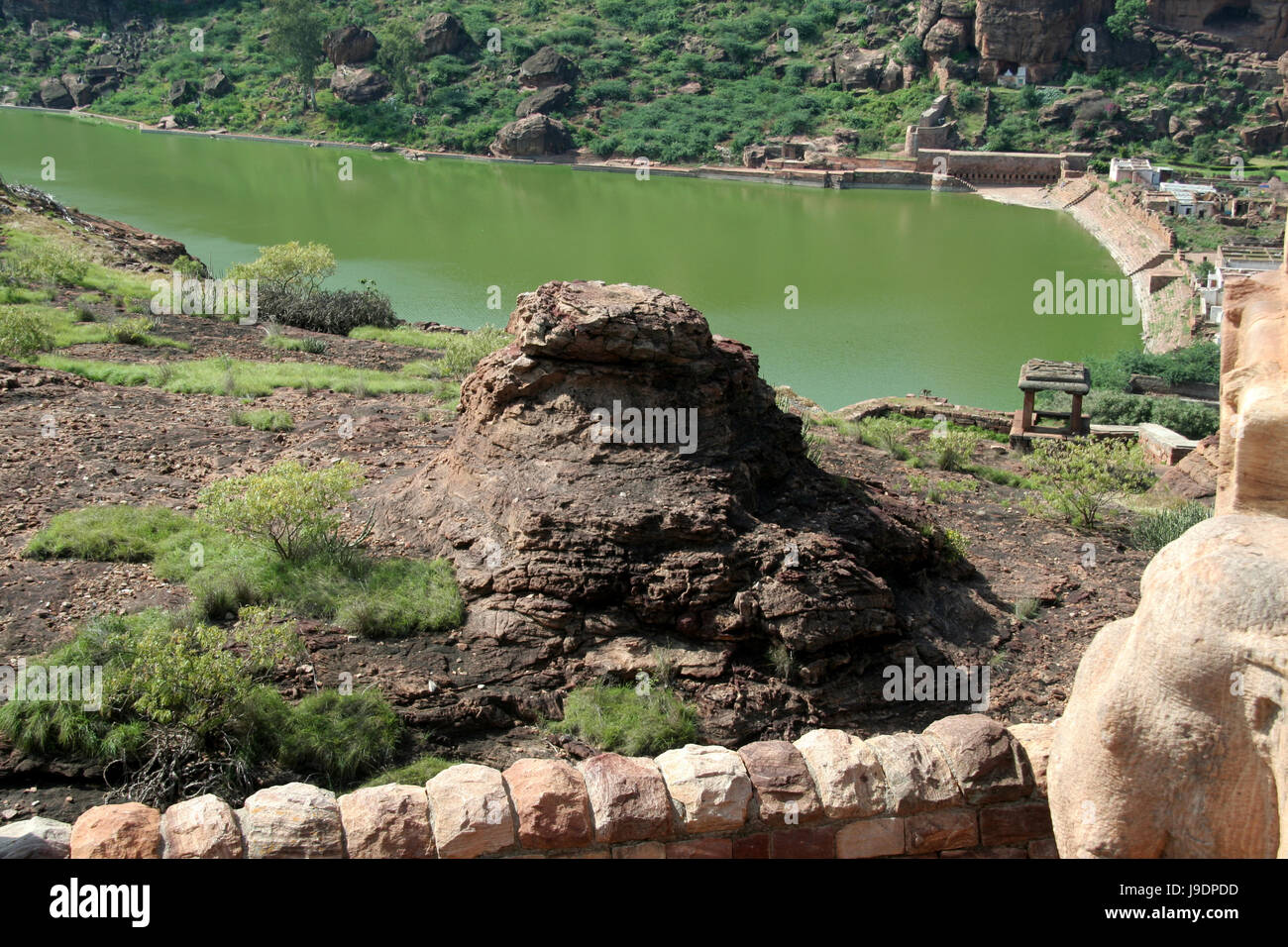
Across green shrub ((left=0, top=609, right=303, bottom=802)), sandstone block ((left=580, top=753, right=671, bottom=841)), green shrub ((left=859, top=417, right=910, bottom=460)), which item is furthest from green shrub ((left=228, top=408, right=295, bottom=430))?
sandstone block ((left=580, top=753, right=671, bottom=841))

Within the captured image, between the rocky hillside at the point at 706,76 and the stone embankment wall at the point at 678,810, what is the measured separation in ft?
153

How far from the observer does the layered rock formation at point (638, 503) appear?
23.4 ft

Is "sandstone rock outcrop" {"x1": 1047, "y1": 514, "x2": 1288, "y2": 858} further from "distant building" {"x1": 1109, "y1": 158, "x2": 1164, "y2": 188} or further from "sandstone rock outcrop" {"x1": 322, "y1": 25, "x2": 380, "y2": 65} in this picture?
"sandstone rock outcrop" {"x1": 322, "y1": 25, "x2": 380, "y2": 65}

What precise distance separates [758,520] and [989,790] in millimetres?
3480

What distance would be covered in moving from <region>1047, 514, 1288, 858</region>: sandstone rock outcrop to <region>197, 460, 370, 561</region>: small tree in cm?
587

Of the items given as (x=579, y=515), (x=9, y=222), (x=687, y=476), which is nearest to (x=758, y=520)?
(x=687, y=476)

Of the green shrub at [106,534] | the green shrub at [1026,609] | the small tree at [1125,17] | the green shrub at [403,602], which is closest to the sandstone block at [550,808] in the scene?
the green shrub at [403,602]

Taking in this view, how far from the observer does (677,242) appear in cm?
3416

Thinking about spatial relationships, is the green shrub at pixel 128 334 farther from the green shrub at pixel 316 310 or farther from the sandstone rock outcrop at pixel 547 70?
the sandstone rock outcrop at pixel 547 70

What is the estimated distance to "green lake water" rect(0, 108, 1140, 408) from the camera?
78.9 feet

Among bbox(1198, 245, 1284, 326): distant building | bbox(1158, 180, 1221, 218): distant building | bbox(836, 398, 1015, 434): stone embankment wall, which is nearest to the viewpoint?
bbox(836, 398, 1015, 434): stone embankment wall

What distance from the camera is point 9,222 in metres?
A: 22.1

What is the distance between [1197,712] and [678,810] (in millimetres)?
2023

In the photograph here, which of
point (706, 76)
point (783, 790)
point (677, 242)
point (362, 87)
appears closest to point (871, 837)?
point (783, 790)
